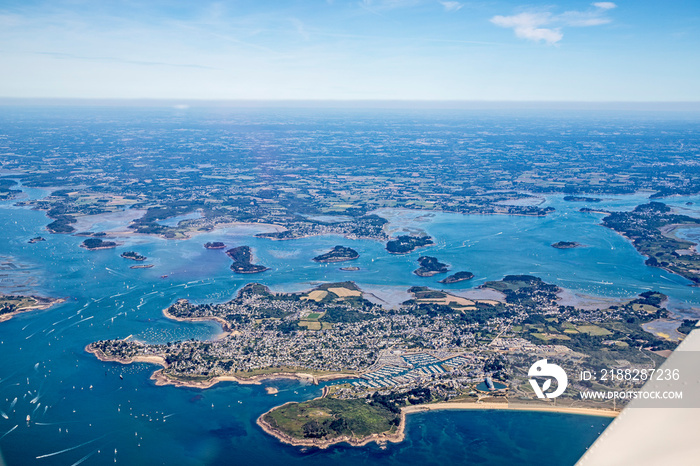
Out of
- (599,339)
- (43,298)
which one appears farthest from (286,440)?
(43,298)

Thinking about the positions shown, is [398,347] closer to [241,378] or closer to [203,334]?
[241,378]

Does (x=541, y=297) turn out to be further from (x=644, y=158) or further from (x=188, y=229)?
(x=644, y=158)

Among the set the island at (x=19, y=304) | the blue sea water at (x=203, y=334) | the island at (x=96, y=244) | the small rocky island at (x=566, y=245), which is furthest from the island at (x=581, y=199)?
the island at (x=19, y=304)

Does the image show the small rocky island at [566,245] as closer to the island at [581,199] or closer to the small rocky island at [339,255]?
the small rocky island at [339,255]

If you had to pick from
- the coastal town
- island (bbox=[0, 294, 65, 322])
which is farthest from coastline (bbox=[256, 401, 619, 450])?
island (bbox=[0, 294, 65, 322])

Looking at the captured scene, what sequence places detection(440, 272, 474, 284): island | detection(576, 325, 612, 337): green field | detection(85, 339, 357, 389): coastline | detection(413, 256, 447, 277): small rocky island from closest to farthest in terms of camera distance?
detection(85, 339, 357, 389): coastline → detection(576, 325, 612, 337): green field → detection(440, 272, 474, 284): island → detection(413, 256, 447, 277): small rocky island

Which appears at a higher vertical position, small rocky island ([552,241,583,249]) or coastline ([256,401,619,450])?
small rocky island ([552,241,583,249])

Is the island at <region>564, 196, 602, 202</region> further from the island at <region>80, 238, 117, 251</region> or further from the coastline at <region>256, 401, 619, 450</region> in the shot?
the island at <region>80, 238, 117, 251</region>
